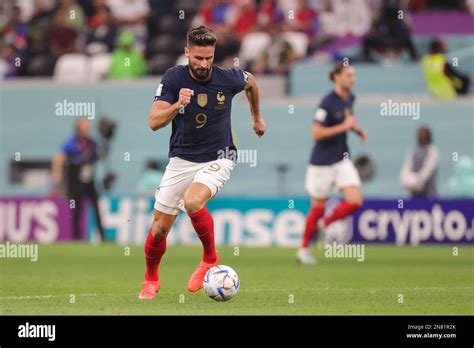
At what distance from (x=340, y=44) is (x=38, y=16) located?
7.65 meters

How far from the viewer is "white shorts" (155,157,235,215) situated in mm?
12578

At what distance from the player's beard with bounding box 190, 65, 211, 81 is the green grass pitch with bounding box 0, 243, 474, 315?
216 centimetres

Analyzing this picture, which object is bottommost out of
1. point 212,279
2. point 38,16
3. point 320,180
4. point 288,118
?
point 212,279

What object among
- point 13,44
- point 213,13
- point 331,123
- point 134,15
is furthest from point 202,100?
point 13,44

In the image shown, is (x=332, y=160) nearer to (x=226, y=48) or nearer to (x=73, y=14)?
(x=226, y=48)

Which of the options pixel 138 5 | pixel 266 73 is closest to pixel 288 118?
pixel 266 73

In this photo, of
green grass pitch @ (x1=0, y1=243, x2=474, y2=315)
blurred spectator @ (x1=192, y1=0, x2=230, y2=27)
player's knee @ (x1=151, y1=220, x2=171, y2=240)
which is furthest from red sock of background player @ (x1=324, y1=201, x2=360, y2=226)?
blurred spectator @ (x1=192, y1=0, x2=230, y2=27)

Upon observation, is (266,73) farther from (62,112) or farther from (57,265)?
(57,265)

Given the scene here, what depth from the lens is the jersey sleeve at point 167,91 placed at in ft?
39.7

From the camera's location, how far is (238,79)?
12773mm

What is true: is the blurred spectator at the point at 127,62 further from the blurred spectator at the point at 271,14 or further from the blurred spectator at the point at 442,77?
the blurred spectator at the point at 442,77

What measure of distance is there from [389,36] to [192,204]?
14998 millimetres

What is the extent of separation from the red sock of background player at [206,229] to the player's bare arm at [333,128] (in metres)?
5.46

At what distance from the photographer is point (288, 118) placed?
26656 mm
